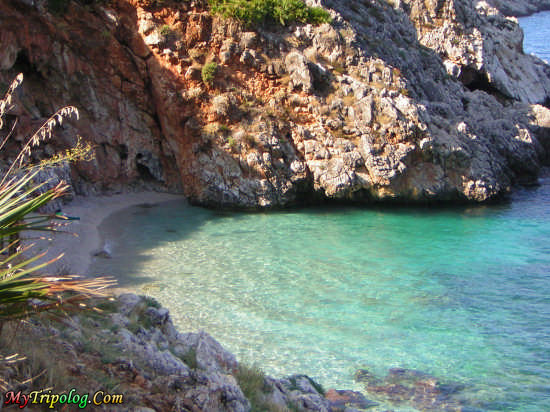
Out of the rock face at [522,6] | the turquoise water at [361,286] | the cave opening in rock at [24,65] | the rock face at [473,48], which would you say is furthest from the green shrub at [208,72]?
the rock face at [522,6]

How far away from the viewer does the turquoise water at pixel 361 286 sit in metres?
8.91

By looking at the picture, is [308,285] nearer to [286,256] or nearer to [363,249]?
[286,256]

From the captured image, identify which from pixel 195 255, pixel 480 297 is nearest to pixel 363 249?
pixel 480 297

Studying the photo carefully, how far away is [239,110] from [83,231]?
7.64 meters

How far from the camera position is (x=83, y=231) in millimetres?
15195

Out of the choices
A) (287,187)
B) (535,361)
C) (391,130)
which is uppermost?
(391,130)

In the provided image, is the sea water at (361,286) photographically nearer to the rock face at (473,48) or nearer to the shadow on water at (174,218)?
the shadow on water at (174,218)

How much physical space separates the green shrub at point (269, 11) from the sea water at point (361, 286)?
7894 mm

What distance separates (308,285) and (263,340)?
9.68 ft

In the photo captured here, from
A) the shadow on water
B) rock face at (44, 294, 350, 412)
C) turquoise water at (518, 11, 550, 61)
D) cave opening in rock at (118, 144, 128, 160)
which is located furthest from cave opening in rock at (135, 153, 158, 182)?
turquoise water at (518, 11, 550, 61)

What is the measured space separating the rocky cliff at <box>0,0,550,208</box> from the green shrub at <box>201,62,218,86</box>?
0.19m

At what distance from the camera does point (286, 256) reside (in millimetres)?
14094

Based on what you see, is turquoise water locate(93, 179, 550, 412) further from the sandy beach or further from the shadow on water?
the sandy beach

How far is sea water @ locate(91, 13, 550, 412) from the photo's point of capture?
350 inches
